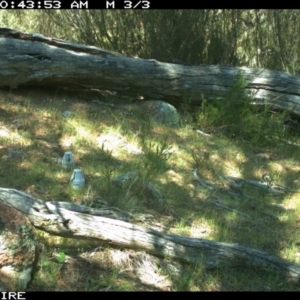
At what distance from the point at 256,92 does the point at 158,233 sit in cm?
338

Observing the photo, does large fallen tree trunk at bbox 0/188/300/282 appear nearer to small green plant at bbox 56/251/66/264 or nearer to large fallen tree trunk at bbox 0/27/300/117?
small green plant at bbox 56/251/66/264

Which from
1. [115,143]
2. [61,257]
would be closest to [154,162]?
[115,143]

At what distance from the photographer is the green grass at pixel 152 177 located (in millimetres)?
3631

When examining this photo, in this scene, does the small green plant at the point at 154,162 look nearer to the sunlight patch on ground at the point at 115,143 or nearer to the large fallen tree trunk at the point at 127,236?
the sunlight patch on ground at the point at 115,143

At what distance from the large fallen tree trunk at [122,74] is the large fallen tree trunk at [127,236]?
101 inches

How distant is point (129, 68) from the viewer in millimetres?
6309

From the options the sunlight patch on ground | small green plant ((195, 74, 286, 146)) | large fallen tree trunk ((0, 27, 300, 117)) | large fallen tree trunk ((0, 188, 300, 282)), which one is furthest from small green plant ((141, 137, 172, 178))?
large fallen tree trunk ((0, 27, 300, 117))

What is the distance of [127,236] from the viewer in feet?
11.9

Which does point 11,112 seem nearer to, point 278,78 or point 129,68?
point 129,68

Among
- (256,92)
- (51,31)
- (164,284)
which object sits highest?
(51,31)

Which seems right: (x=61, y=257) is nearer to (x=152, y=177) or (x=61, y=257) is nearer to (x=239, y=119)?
(x=152, y=177)

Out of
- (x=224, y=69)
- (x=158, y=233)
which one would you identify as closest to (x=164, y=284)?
(x=158, y=233)

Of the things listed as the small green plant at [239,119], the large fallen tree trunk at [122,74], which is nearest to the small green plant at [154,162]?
the small green plant at [239,119]

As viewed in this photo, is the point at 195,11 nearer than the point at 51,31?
Yes
